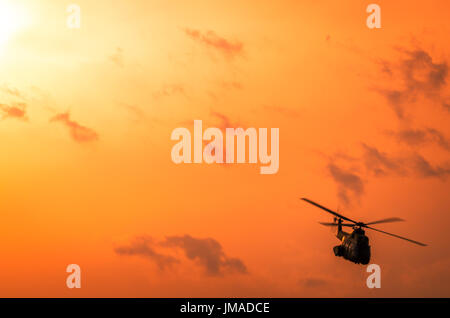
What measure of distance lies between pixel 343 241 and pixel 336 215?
3538mm

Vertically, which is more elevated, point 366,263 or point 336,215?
point 336,215

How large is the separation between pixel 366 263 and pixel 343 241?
460 centimetres

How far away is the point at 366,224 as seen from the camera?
275ft

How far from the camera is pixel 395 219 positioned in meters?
75.6
